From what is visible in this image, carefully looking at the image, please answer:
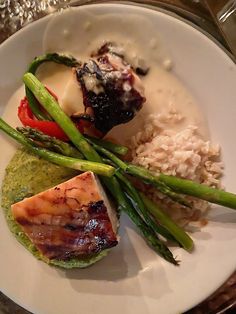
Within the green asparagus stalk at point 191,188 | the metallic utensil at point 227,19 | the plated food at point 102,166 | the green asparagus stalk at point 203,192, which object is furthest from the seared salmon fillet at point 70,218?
the metallic utensil at point 227,19

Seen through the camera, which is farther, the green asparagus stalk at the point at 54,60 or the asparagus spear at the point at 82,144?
the green asparagus stalk at the point at 54,60

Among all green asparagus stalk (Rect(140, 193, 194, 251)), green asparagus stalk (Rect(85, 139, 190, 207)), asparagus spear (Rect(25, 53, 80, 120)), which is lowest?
green asparagus stalk (Rect(140, 193, 194, 251))

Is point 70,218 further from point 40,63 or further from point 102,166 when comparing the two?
point 40,63

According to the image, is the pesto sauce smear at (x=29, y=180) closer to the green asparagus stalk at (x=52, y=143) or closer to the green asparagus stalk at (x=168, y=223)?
the green asparagus stalk at (x=52, y=143)

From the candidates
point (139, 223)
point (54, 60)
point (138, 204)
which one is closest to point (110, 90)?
point (54, 60)

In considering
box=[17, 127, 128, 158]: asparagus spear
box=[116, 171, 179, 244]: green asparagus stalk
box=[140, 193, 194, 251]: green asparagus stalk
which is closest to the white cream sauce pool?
box=[17, 127, 128, 158]: asparagus spear

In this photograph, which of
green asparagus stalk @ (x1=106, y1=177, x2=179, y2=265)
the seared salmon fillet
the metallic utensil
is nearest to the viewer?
the seared salmon fillet

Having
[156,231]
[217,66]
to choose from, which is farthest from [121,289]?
[217,66]

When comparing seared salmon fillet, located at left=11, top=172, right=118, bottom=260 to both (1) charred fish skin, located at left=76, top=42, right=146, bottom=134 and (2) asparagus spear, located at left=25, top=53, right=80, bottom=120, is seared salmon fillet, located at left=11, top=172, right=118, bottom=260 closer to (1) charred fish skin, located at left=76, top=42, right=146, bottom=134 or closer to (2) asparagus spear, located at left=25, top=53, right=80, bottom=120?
(1) charred fish skin, located at left=76, top=42, right=146, bottom=134
